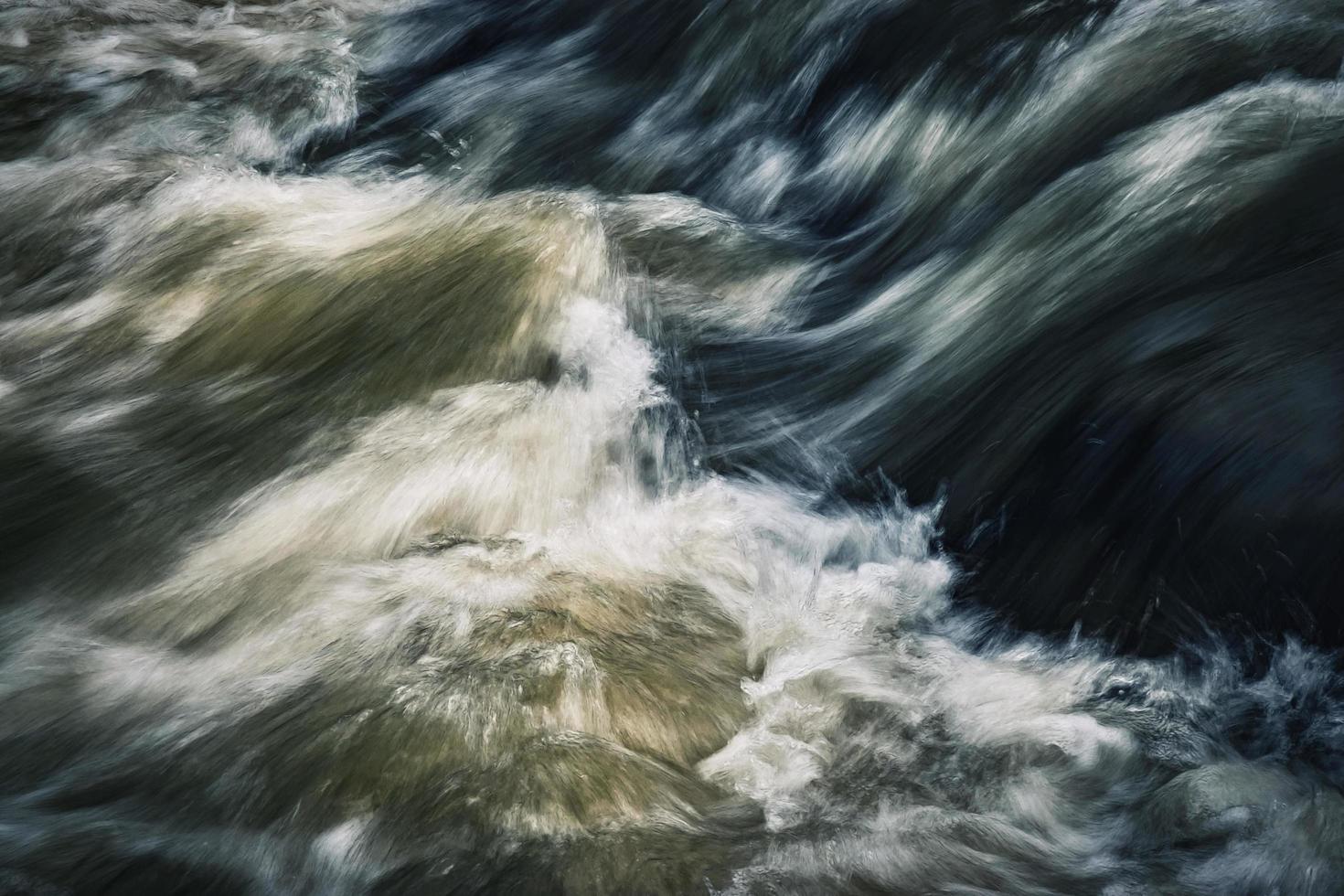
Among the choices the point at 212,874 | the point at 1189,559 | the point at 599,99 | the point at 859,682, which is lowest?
the point at 212,874

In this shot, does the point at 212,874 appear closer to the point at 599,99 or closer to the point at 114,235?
the point at 114,235

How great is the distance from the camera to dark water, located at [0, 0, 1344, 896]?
9.17 ft

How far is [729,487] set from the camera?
387 cm

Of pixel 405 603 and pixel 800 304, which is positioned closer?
pixel 405 603

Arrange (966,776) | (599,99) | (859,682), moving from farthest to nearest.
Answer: (599,99), (859,682), (966,776)

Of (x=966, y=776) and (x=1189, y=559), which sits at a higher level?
(x=1189, y=559)

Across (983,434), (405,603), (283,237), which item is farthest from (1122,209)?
(283,237)

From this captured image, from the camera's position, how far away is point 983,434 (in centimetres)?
377

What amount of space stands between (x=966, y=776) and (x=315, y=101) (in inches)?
192

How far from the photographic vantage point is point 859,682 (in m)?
3.17

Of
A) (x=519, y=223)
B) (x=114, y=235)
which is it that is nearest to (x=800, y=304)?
(x=519, y=223)

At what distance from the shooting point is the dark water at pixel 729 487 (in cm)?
279

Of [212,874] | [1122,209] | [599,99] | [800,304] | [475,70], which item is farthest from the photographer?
[475,70]

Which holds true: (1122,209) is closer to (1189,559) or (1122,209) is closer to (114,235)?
(1189,559)
